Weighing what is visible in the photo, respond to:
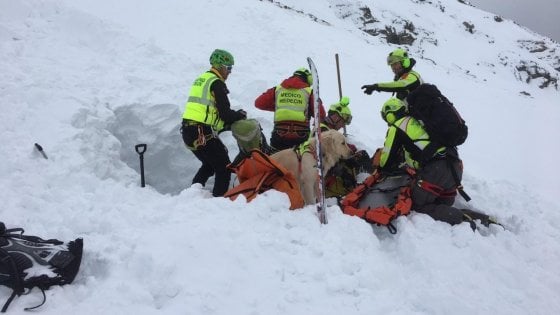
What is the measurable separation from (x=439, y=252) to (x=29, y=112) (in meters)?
5.33

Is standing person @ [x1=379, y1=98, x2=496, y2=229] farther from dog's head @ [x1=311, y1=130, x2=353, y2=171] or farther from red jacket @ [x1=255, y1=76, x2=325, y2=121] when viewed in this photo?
red jacket @ [x1=255, y1=76, x2=325, y2=121]

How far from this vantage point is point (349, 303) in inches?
123

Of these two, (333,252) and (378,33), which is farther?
(378,33)

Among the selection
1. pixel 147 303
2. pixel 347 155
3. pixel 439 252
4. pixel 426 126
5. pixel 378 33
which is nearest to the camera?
pixel 147 303

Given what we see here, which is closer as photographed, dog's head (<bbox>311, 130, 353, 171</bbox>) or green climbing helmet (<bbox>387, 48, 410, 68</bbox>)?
dog's head (<bbox>311, 130, 353, 171</bbox>)

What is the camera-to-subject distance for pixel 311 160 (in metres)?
4.78

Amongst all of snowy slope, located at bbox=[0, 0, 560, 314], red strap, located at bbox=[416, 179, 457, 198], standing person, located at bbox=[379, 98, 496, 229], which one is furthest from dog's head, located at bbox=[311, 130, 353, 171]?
red strap, located at bbox=[416, 179, 457, 198]

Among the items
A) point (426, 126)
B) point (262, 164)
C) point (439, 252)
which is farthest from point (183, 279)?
point (426, 126)

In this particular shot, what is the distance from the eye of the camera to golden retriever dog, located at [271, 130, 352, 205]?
184 inches

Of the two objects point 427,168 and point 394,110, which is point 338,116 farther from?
point 427,168

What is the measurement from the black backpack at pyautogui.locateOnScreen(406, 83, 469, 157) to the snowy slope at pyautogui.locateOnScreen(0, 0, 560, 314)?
0.90 m

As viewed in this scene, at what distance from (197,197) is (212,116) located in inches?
46.9

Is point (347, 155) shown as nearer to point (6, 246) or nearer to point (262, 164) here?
point (262, 164)

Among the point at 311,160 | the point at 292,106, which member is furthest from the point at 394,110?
the point at 292,106
